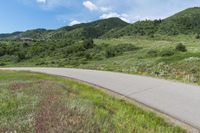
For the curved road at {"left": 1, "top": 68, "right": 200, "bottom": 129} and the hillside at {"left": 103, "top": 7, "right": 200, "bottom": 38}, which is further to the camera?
the hillside at {"left": 103, "top": 7, "right": 200, "bottom": 38}

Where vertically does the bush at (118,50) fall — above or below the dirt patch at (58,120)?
below

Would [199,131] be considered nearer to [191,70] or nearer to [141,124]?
[141,124]

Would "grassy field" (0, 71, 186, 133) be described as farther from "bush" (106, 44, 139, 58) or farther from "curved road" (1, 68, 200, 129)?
"bush" (106, 44, 139, 58)

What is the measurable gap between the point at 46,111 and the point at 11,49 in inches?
3935

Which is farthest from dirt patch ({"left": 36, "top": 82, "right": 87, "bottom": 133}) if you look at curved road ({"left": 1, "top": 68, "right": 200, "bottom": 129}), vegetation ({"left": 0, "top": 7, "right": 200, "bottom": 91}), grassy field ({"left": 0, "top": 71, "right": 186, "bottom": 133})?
vegetation ({"left": 0, "top": 7, "right": 200, "bottom": 91})

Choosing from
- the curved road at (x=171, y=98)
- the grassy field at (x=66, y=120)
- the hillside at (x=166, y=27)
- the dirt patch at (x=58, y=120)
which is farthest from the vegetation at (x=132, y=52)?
the dirt patch at (x=58, y=120)

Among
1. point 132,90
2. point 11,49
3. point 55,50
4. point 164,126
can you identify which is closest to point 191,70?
point 132,90

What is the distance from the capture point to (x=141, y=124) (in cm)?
962

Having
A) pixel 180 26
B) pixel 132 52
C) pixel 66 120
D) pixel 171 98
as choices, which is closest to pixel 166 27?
pixel 180 26

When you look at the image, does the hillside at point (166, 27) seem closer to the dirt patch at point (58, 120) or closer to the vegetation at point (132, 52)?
the vegetation at point (132, 52)

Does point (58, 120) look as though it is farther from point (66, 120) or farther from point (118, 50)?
point (118, 50)

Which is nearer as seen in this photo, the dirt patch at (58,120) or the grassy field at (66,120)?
the dirt patch at (58,120)

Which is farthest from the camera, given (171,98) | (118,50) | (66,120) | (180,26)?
(180,26)

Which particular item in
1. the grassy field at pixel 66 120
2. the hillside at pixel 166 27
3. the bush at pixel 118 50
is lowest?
the bush at pixel 118 50
